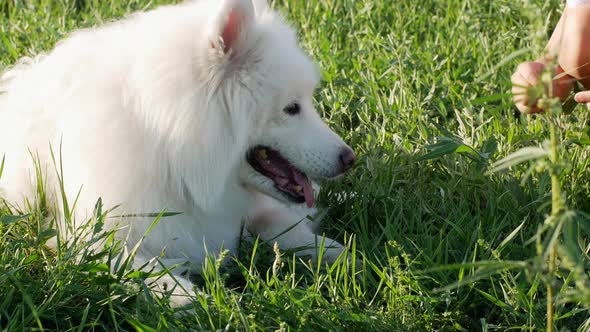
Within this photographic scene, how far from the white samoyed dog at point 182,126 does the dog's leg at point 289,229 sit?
0.07 feet

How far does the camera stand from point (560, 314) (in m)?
2.39

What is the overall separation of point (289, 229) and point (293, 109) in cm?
45

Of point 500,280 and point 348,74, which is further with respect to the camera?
point 348,74

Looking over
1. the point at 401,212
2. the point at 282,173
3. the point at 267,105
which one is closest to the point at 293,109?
the point at 267,105

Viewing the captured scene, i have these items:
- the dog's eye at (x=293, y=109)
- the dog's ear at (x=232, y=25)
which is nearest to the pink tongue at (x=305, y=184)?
the dog's eye at (x=293, y=109)

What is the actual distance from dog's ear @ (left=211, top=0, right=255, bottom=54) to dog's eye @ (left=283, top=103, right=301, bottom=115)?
29 centimetres

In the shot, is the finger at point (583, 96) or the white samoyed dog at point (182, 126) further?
the finger at point (583, 96)

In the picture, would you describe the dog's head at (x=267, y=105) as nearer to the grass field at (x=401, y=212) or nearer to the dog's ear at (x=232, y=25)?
the dog's ear at (x=232, y=25)

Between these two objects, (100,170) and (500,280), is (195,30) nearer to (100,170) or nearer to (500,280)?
(100,170)

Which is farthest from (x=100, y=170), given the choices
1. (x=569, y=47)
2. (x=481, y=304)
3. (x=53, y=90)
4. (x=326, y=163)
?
(x=569, y=47)

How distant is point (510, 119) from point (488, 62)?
2.29 feet

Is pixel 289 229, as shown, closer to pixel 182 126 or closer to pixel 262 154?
pixel 262 154

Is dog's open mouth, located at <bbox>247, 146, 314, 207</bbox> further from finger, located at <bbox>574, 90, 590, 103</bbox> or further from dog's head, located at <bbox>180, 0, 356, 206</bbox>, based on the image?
finger, located at <bbox>574, 90, 590, 103</bbox>

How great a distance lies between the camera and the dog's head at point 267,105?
2742mm
